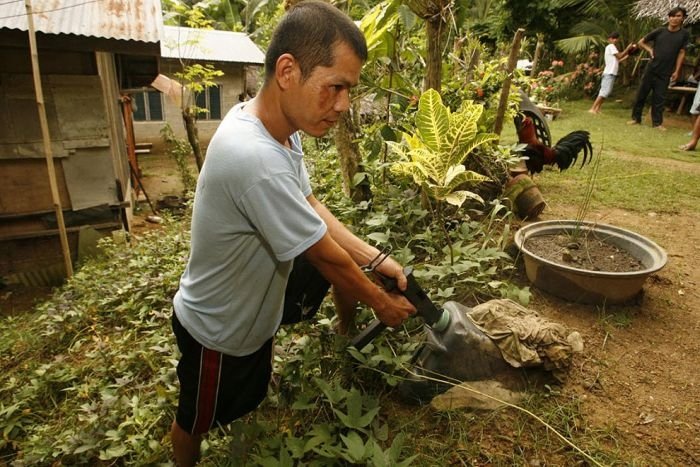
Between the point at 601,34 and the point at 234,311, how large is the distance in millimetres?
16929

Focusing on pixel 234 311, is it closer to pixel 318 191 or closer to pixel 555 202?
pixel 318 191

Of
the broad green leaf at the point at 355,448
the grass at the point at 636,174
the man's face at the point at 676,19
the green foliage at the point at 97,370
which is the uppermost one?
the man's face at the point at 676,19

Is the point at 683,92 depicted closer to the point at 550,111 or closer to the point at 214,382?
the point at 550,111

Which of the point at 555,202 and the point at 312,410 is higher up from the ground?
the point at 555,202

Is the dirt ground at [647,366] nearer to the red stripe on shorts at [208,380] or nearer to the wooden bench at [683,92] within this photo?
the red stripe on shorts at [208,380]

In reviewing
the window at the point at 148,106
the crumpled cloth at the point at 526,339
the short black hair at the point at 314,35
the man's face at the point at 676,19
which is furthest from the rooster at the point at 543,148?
the window at the point at 148,106

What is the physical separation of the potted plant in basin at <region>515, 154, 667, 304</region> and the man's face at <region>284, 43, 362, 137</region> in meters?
1.94

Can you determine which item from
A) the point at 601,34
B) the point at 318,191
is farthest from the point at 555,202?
the point at 601,34

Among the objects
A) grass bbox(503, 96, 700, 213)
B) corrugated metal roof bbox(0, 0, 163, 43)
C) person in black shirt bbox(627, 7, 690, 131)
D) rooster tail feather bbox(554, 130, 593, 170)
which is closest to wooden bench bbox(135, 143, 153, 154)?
corrugated metal roof bbox(0, 0, 163, 43)

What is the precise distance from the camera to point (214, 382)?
1760 mm

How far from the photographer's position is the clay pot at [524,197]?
13.0 feet

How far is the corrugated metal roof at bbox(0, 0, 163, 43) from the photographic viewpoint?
3990 millimetres

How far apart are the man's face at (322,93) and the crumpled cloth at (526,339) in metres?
1.31

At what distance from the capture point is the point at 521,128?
15.4 ft
